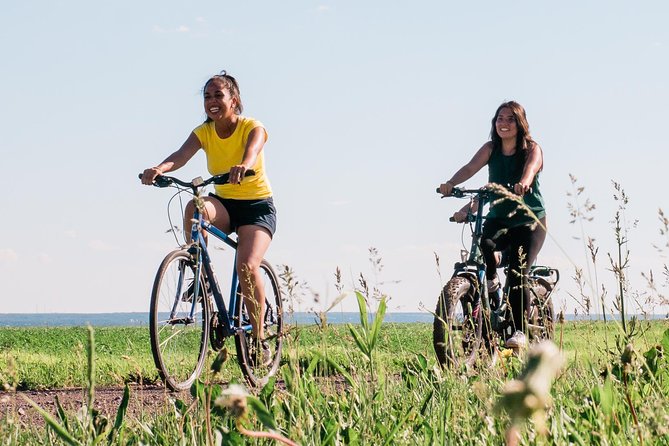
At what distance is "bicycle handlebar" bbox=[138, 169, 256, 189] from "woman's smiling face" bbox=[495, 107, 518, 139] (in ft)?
7.17

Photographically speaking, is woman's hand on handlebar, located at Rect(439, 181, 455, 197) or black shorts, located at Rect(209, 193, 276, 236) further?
woman's hand on handlebar, located at Rect(439, 181, 455, 197)

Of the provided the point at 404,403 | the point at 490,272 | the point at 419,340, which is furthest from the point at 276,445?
the point at 419,340

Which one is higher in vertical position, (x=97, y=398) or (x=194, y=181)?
(x=194, y=181)

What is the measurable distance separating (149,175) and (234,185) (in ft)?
2.08

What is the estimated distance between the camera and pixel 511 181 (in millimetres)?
6961

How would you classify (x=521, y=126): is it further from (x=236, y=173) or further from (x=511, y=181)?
(x=236, y=173)

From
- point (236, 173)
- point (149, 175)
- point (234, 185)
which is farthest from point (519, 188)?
point (149, 175)

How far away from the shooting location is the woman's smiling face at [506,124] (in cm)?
694

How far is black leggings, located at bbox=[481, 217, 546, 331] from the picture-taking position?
6.77 metres

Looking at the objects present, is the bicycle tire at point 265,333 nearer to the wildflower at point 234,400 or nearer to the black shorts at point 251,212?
the black shorts at point 251,212

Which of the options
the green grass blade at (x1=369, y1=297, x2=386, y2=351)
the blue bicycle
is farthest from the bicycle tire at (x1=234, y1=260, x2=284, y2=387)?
the green grass blade at (x1=369, y1=297, x2=386, y2=351)

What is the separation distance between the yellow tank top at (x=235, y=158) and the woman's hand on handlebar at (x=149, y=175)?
1.72 ft

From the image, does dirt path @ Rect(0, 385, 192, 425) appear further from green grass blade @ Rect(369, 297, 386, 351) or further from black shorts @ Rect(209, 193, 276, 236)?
green grass blade @ Rect(369, 297, 386, 351)

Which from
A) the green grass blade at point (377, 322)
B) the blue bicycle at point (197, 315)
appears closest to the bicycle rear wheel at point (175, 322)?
the blue bicycle at point (197, 315)
